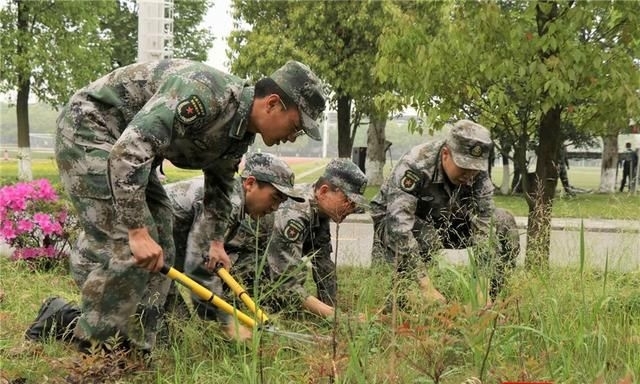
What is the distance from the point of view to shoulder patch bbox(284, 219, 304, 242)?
3168 mm

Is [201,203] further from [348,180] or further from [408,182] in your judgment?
[408,182]

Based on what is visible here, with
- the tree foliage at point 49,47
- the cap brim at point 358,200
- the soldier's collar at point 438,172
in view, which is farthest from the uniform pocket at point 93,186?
the tree foliage at point 49,47

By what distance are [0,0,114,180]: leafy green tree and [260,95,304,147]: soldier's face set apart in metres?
15.2

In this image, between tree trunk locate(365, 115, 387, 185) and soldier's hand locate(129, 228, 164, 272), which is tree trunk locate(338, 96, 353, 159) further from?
soldier's hand locate(129, 228, 164, 272)

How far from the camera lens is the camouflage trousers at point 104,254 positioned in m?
2.51

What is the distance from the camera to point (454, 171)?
3.78 metres

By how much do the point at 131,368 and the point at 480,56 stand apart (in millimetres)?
2961

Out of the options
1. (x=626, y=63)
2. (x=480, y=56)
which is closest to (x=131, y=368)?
(x=480, y=56)

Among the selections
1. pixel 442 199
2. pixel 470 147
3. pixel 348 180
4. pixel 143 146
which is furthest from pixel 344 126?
pixel 143 146

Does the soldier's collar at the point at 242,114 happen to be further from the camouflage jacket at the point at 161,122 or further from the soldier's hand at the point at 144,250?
the soldier's hand at the point at 144,250

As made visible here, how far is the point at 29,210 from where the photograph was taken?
5.02 meters

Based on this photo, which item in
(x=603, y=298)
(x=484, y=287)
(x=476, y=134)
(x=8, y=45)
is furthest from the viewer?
(x=8, y=45)

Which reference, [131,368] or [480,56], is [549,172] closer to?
[480,56]

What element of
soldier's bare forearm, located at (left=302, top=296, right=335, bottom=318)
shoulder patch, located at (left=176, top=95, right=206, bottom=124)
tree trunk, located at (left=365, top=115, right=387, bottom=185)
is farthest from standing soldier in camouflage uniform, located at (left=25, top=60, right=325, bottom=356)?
tree trunk, located at (left=365, top=115, right=387, bottom=185)
